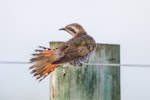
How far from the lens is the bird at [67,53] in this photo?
179 centimetres

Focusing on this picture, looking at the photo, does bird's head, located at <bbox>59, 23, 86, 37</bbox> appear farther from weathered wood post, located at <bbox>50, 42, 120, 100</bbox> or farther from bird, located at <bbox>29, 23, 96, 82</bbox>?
weathered wood post, located at <bbox>50, 42, 120, 100</bbox>

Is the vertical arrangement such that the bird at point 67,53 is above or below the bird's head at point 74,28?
below

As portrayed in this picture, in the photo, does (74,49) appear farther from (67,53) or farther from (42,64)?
(42,64)

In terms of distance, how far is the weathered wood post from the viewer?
1783 millimetres

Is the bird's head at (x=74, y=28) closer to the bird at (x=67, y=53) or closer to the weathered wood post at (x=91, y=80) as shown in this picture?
the bird at (x=67, y=53)

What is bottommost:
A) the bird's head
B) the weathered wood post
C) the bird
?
the weathered wood post

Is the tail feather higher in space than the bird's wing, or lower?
lower

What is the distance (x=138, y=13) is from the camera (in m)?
1.83

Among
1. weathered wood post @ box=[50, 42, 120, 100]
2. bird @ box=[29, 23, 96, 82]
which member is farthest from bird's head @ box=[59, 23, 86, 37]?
weathered wood post @ box=[50, 42, 120, 100]

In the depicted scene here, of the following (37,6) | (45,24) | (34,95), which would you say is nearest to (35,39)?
(45,24)

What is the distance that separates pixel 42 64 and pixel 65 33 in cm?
27

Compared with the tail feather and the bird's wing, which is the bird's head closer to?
the bird's wing

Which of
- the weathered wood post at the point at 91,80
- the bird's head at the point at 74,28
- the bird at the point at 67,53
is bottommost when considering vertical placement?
the weathered wood post at the point at 91,80

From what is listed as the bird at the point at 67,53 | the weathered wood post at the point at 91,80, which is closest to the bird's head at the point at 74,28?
the bird at the point at 67,53
